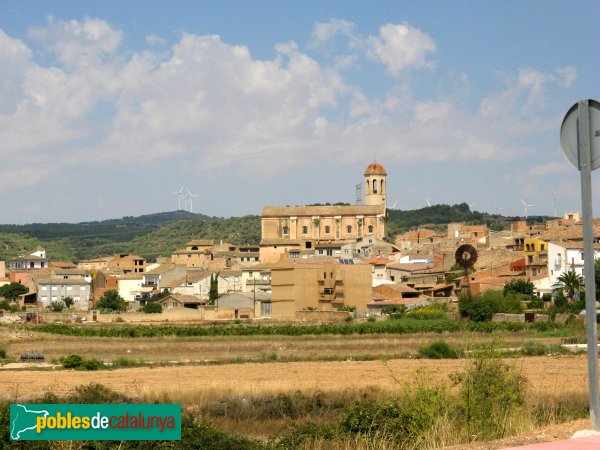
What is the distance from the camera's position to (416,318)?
2028 inches

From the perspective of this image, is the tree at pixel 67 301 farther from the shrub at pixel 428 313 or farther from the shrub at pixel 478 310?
the shrub at pixel 478 310

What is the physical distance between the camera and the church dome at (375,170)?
115188mm

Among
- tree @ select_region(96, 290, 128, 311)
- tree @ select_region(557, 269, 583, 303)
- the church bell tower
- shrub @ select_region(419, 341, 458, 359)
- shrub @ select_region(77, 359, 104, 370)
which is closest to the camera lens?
shrub @ select_region(77, 359, 104, 370)

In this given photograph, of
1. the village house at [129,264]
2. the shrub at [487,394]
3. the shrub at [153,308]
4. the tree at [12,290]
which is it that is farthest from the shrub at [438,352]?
the village house at [129,264]

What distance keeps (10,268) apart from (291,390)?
81552 mm

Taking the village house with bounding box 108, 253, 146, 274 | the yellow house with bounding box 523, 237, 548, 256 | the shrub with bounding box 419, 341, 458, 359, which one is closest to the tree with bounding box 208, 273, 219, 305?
the yellow house with bounding box 523, 237, 548, 256

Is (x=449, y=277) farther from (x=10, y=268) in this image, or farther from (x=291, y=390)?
(x=10, y=268)

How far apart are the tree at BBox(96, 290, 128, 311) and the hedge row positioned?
1735cm

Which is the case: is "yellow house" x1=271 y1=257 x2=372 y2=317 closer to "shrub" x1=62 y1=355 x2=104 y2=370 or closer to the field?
the field

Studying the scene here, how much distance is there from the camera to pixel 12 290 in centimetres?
7606

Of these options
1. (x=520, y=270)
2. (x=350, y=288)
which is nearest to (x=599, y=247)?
(x=520, y=270)

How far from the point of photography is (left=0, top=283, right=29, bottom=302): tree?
75.2 meters

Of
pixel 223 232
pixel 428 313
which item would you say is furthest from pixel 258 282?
pixel 223 232

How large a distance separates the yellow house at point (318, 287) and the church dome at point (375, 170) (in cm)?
5389
